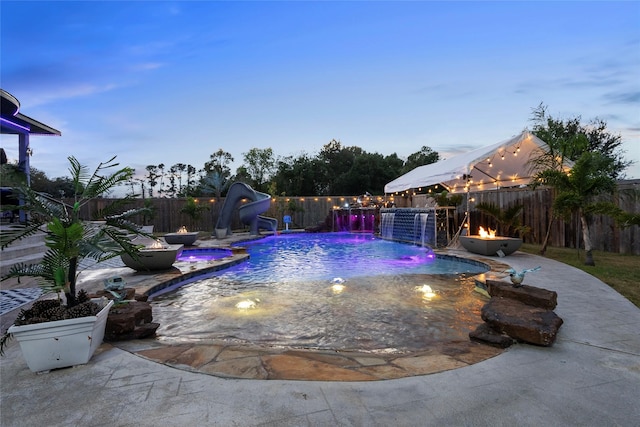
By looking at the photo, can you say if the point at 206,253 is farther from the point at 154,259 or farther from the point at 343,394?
the point at 343,394

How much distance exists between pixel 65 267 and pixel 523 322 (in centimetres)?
425

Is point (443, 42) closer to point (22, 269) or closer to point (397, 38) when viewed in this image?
point (397, 38)

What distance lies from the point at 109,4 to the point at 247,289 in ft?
28.7

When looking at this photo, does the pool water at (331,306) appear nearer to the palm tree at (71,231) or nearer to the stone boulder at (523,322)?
the stone boulder at (523,322)

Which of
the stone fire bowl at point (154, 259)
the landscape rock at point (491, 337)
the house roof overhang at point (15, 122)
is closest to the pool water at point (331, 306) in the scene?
the landscape rock at point (491, 337)

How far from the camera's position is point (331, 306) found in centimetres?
521

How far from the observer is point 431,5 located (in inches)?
414

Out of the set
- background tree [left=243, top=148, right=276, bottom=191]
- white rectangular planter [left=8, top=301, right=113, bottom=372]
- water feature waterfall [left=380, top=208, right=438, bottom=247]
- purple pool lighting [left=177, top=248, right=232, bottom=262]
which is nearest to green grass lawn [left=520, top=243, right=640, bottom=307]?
water feature waterfall [left=380, top=208, right=438, bottom=247]

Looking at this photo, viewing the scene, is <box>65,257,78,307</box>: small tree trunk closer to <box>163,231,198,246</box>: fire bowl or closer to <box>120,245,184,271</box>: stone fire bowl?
<box>120,245,184,271</box>: stone fire bowl

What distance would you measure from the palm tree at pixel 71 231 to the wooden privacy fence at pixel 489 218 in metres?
9.28

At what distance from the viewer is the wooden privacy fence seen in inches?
339

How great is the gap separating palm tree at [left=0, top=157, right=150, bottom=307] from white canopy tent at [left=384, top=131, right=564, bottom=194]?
30.7 ft

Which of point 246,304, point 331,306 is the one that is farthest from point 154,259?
point 331,306

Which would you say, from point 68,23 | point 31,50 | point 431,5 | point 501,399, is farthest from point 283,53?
point 501,399
